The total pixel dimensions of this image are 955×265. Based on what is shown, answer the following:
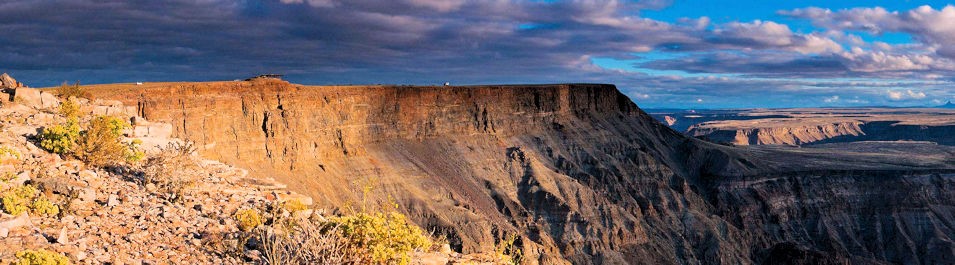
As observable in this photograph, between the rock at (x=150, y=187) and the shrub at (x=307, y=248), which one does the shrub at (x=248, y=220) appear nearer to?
the shrub at (x=307, y=248)

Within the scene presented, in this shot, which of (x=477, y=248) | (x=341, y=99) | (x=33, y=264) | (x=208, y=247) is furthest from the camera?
(x=341, y=99)

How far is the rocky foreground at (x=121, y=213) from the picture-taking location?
15.4 m

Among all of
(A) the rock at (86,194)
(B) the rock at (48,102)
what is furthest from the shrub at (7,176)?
(B) the rock at (48,102)

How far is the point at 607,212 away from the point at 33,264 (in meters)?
62.4

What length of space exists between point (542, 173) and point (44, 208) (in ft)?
198

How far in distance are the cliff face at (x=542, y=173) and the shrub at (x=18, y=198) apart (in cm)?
3298

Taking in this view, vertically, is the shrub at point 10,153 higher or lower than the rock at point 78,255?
higher

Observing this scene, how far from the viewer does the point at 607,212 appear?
237 ft

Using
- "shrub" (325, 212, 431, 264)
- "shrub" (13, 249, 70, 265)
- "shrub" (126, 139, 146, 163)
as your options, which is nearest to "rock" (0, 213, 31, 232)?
"shrub" (13, 249, 70, 265)

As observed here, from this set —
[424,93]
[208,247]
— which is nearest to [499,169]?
[424,93]

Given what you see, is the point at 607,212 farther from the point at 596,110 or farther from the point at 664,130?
the point at 664,130

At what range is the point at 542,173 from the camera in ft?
245

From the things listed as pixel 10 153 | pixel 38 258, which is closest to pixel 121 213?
pixel 38 258

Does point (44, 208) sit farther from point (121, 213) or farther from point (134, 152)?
point (134, 152)
